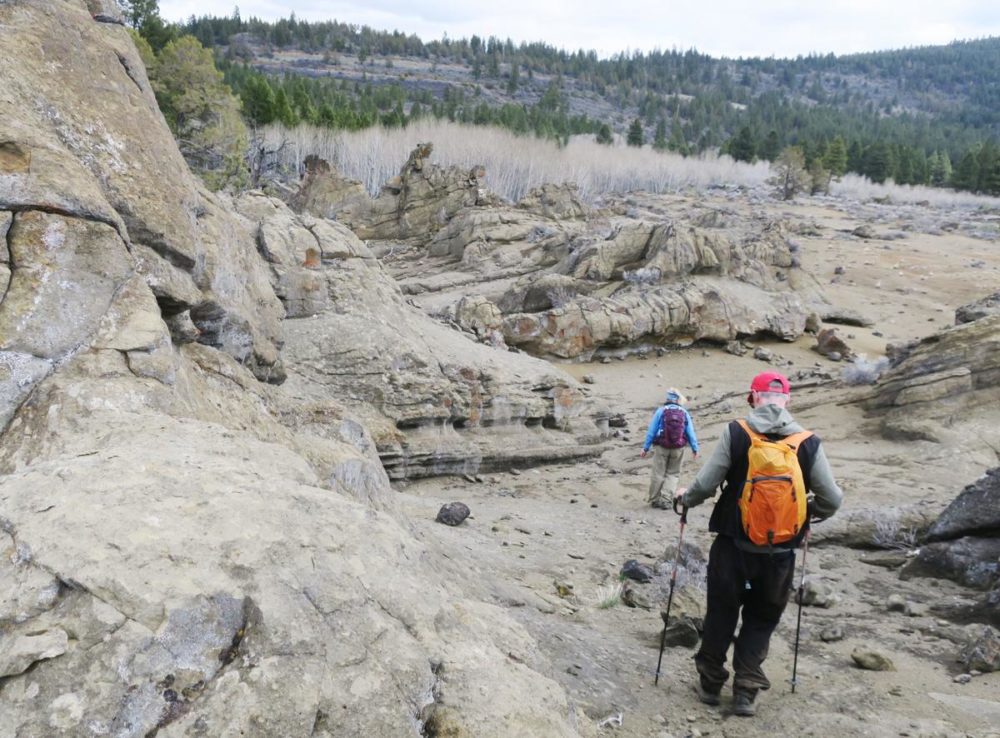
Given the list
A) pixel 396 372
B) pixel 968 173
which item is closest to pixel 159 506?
pixel 396 372

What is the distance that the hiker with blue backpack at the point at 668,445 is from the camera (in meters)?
9.28

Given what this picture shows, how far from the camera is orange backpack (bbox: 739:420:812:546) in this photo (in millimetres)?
3996

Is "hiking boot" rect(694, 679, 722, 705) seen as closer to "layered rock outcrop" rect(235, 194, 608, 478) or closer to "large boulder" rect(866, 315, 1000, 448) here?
"layered rock outcrop" rect(235, 194, 608, 478)

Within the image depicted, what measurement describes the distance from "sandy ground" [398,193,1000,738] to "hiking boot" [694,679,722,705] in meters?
0.04

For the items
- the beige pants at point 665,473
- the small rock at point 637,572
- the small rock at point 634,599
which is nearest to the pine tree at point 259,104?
the beige pants at point 665,473

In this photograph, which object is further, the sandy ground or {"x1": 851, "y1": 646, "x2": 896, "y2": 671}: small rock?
{"x1": 851, "y1": 646, "x2": 896, "y2": 671}: small rock

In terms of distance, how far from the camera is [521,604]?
200 inches

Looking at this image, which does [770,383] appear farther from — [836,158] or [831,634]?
[836,158]

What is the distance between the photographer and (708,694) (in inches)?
171

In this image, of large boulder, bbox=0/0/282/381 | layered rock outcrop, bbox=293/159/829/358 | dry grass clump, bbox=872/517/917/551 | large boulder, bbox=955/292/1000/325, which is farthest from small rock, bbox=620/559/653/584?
layered rock outcrop, bbox=293/159/829/358

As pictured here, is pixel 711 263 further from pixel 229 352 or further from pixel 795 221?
pixel 795 221

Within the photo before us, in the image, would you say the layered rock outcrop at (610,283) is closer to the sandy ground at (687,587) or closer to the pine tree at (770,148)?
the sandy ground at (687,587)

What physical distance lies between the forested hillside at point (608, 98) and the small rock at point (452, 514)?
1346 inches

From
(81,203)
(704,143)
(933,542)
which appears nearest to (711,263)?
(933,542)
